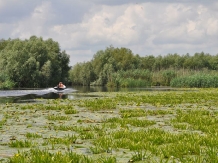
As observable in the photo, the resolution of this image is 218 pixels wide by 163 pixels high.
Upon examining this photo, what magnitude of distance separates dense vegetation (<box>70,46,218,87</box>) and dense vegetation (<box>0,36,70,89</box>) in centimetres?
1568

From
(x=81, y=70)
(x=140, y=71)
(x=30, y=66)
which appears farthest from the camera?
(x=81, y=70)

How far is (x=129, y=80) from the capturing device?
282ft

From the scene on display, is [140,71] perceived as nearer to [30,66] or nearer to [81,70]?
[30,66]

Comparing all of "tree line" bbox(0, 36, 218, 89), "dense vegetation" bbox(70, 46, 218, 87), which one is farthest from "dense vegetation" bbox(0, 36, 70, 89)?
"dense vegetation" bbox(70, 46, 218, 87)

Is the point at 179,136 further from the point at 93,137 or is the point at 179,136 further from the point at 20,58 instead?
the point at 20,58

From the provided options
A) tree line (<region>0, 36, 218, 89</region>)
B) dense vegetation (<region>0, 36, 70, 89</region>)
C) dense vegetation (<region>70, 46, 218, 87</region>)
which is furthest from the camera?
dense vegetation (<region>0, 36, 70, 89</region>)

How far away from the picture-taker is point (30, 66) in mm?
96812

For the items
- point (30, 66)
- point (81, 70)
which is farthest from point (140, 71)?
point (81, 70)

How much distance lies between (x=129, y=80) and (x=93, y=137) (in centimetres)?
7485

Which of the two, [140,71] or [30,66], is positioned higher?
[30,66]

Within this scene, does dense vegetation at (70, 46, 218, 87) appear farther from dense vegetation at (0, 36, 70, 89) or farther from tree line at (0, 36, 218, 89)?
dense vegetation at (0, 36, 70, 89)

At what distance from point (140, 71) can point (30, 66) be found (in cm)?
3156

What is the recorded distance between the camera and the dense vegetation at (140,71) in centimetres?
7738

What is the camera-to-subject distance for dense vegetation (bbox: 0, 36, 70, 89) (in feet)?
310
